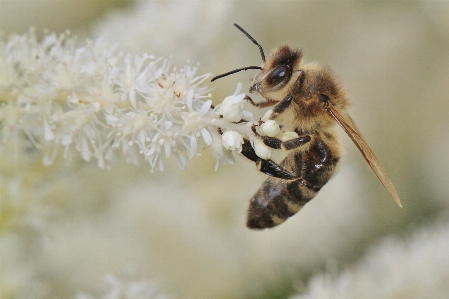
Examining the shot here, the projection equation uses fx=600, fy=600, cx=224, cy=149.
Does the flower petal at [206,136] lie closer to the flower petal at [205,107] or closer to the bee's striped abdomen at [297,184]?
the flower petal at [205,107]

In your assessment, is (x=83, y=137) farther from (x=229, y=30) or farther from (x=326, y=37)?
(x=326, y=37)

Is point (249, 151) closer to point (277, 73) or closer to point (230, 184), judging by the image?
point (277, 73)

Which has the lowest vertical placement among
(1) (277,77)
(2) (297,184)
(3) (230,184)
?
(2) (297,184)

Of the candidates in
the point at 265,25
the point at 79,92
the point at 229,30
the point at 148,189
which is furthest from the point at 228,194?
the point at 79,92

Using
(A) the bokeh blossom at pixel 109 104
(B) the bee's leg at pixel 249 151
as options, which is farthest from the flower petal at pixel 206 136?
(B) the bee's leg at pixel 249 151

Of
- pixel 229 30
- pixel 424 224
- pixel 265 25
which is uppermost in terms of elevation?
pixel 265 25

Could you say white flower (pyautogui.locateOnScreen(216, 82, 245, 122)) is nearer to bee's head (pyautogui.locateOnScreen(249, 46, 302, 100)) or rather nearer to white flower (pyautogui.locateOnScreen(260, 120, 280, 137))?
white flower (pyautogui.locateOnScreen(260, 120, 280, 137))

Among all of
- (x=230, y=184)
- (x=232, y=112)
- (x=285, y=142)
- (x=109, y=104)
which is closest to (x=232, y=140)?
(x=232, y=112)
